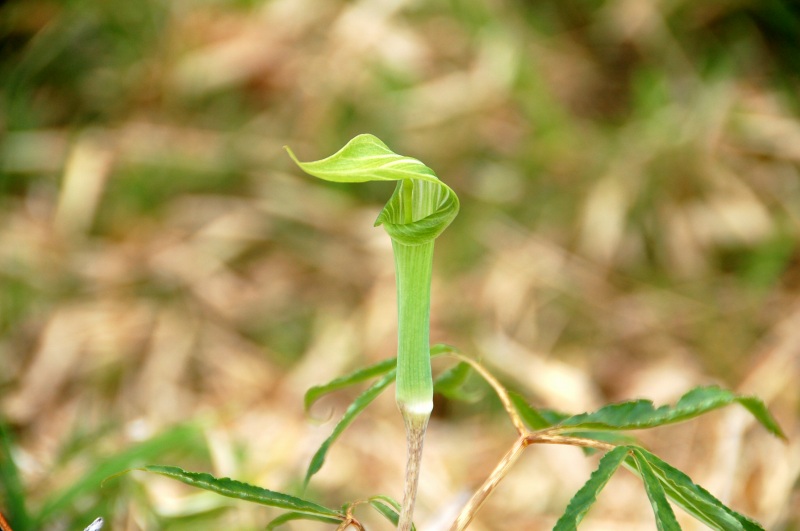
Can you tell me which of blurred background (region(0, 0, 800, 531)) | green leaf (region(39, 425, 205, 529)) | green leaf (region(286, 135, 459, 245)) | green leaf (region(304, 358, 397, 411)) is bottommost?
blurred background (region(0, 0, 800, 531))

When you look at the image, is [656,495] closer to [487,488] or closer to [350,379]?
[487,488]

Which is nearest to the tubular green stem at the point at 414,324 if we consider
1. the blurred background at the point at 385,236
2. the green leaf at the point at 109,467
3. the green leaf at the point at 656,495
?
the green leaf at the point at 656,495

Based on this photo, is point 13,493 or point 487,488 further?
point 13,493

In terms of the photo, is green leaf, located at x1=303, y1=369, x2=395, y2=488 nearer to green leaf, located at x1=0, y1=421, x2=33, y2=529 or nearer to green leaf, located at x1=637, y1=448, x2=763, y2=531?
green leaf, located at x1=637, y1=448, x2=763, y2=531

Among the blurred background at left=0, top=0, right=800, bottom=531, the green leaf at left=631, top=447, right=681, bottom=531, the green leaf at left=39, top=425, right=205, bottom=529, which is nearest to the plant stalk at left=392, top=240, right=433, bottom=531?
the green leaf at left=631, top=447, right=681, bottom=531

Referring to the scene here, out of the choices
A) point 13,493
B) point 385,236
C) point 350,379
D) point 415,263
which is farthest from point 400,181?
point 385,236

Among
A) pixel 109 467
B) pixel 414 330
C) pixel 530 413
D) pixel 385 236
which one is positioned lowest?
pixel 385 236
